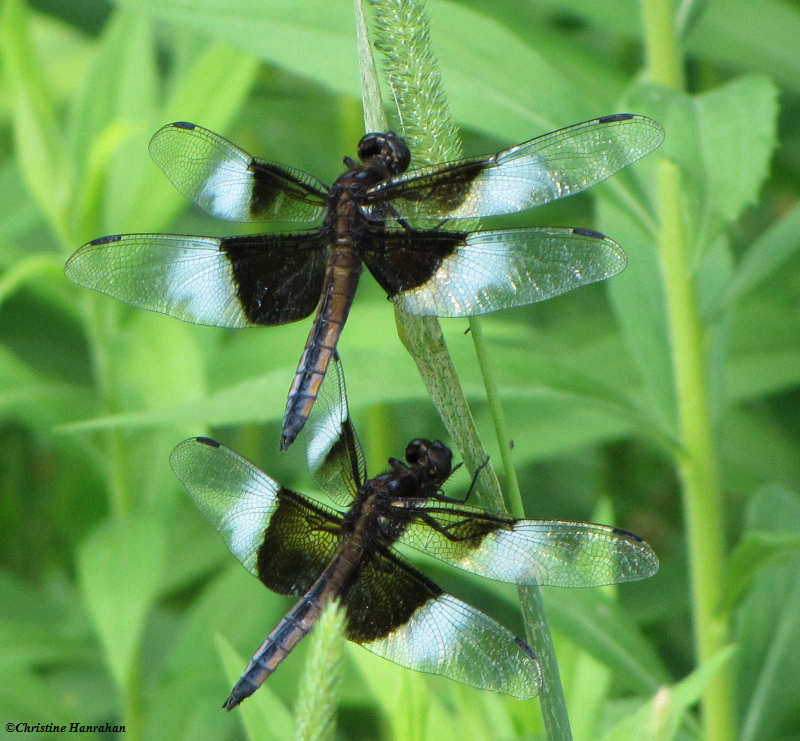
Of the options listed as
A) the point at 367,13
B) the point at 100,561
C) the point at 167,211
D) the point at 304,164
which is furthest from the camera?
the point at 304,164

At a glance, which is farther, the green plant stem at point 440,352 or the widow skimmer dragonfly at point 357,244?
the widow skimmer dragonfly at point 357,244

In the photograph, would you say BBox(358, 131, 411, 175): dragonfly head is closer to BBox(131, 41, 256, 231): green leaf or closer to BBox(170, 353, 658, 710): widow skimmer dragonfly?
BBox(170, 353, 658, 710): widow skimmer dragonfly

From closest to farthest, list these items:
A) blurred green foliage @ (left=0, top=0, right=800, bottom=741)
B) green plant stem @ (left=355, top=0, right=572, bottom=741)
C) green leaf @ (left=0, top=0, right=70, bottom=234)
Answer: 1. green plant stem @ (left=355, top=0, right=572, bottom=741)
2. blurred green foliage @ (left=0, top=0, right=800, bottom=741)
3. green leaf @ (left=0, top=0, right=70, bottom=234)

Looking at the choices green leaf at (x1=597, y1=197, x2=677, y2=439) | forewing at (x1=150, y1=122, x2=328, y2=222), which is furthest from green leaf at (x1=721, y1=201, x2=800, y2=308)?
forewing at (x1=150, y1=122, x2=328, y2=222)

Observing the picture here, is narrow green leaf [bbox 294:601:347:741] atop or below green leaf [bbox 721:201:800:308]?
below

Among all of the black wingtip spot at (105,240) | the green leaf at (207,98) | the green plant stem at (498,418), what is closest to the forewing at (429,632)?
the green plant stem at (498,418)

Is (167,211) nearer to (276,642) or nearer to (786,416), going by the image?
(276,642)

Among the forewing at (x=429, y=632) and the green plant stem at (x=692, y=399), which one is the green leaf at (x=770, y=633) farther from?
the forewing at (x=429, y=632)

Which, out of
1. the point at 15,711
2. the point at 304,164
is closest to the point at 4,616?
the point at 15,711
